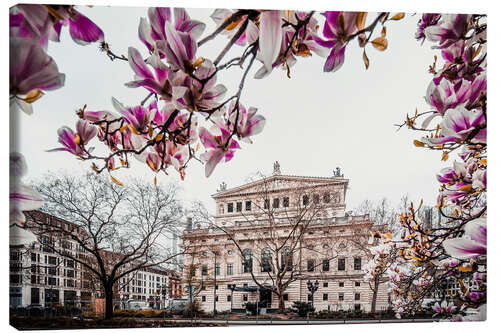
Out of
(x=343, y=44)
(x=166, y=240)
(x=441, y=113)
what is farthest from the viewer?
(x=166, y=240)

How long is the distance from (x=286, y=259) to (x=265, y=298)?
42cm

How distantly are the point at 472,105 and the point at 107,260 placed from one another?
254cm

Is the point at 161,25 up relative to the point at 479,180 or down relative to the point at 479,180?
up

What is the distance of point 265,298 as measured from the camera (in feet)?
10.5

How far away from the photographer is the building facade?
266 cm

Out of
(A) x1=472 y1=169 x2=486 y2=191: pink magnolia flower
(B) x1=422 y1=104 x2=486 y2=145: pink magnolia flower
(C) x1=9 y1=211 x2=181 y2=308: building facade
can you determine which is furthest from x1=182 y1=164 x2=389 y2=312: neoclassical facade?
(B) x1=422 y1=104 x2=486 y2=145: pink magnolia flower

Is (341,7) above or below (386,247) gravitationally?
above

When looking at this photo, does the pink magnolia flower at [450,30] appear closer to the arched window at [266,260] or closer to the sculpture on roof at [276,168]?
the sculpture on roof at [276,168]

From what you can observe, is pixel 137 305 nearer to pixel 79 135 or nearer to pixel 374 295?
pixel 374 295

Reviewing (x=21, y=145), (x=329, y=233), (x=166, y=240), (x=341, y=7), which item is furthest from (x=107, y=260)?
(x=341, y=7)

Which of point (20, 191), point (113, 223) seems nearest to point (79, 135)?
point (20, 191)

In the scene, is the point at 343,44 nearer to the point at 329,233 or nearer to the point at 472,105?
the point at 472,105

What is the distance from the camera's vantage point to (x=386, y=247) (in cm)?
267

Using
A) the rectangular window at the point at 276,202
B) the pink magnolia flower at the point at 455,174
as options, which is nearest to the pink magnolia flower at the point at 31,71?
the pink magnolia flower at the point at 455,174
